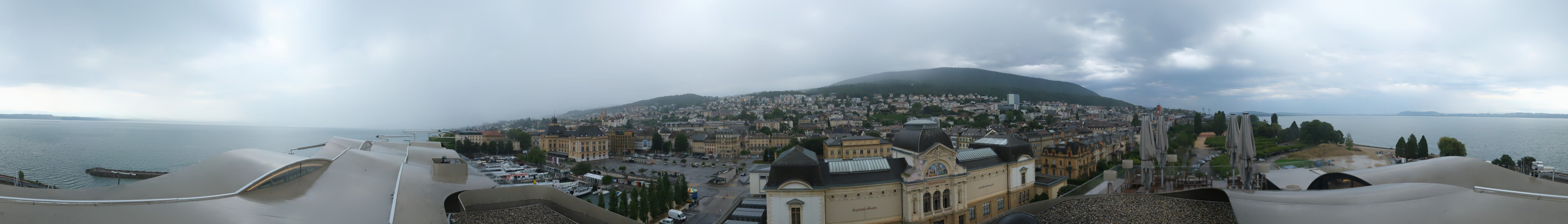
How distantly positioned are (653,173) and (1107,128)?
1143 inches

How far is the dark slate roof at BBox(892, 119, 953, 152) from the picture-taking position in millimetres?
11961

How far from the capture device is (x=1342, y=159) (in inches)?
392

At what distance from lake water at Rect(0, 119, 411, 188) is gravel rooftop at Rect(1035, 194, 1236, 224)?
15.5 m

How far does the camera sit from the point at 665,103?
2514 inches

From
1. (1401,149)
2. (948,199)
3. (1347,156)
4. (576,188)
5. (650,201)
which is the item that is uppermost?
(1347,156)

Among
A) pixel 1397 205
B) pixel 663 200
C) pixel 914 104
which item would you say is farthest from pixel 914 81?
pixel 1397 205

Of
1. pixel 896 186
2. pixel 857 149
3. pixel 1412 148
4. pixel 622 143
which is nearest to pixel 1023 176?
pixel 896 186

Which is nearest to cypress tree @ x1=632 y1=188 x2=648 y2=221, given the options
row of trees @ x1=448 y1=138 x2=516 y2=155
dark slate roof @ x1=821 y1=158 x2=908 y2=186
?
dark slate roof @ x1=821 y1=158 x2=908 y2=186

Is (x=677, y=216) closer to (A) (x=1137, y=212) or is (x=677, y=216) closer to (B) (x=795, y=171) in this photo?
(B) (x=795, y=171)

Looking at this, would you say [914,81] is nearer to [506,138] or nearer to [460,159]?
[506,138]

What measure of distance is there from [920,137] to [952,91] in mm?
58186

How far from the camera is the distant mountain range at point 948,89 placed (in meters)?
54.0

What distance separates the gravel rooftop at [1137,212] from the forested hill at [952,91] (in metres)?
36.4

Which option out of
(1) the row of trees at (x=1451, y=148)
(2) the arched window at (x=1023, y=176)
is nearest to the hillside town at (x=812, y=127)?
(2) the arched window at (x=1023, y=176)
